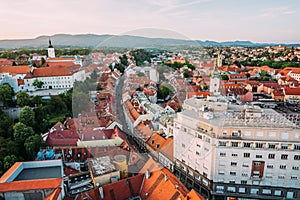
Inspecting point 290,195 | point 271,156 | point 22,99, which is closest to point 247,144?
point 271,156

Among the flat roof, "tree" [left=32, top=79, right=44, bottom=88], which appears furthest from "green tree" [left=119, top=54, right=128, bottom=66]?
"tree" [left=32, top=79, right=44, bottom=88]

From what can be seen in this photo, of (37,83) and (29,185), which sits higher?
(37,83)

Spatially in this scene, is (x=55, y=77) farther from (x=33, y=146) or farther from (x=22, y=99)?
(x=33, y=146)

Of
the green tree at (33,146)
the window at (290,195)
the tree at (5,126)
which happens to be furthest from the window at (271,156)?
the tree at (5,126)

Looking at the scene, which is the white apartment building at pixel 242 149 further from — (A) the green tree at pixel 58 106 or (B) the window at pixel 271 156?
(A) the green tree at pixel 58 106

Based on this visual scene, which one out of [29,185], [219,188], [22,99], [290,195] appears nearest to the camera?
[29,185]

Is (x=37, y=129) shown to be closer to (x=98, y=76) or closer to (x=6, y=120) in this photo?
(x=6, y=120)
